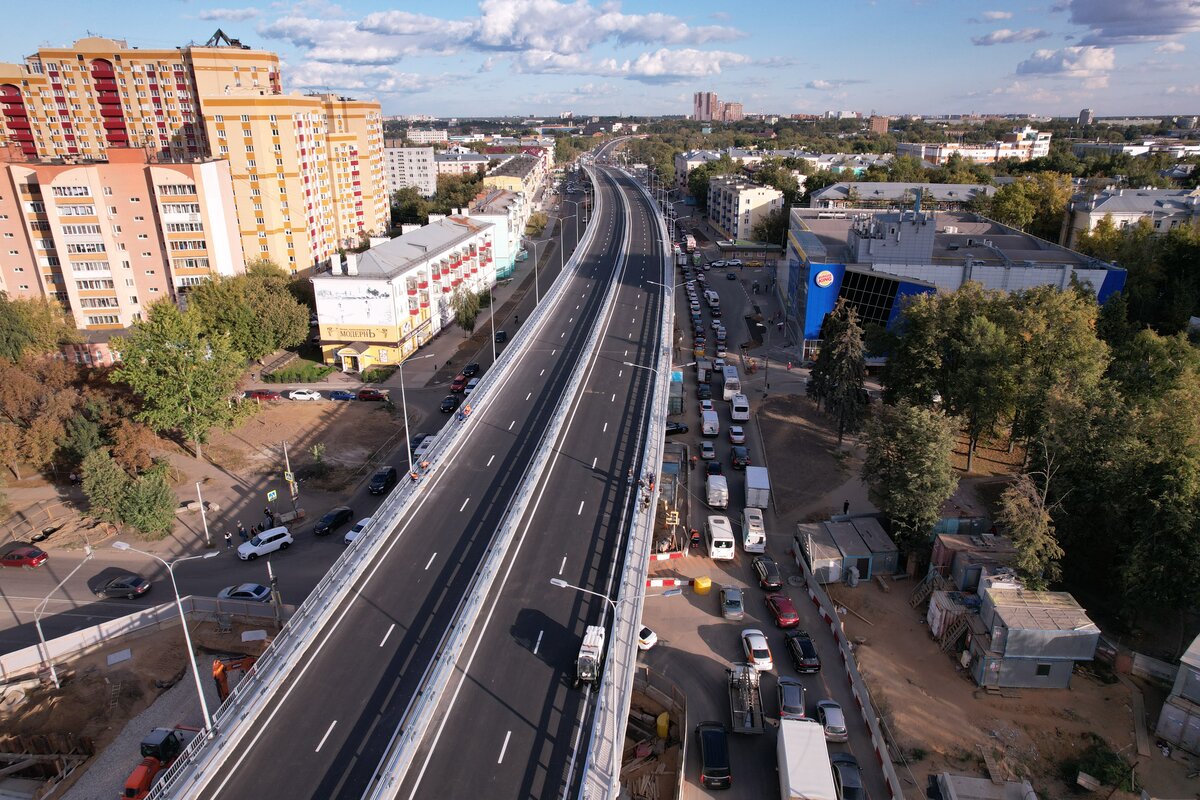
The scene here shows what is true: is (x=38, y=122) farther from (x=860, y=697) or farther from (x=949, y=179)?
(x=949, y=179)

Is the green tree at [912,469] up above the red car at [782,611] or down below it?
above

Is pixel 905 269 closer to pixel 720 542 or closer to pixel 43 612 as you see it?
pixel 720 542

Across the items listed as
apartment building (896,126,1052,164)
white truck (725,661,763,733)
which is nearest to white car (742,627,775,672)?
white truck (725,661,763,733)

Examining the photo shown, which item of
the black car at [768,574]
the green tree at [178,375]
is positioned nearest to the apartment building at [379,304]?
the green tree at [178,375]

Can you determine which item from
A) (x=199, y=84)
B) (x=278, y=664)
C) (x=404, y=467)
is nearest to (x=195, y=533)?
(x=404, y=467)

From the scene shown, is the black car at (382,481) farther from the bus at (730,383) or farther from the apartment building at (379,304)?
the bus at (730,383)

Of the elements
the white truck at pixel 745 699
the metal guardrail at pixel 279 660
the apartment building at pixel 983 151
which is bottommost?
the white truck at pixel 745 699
